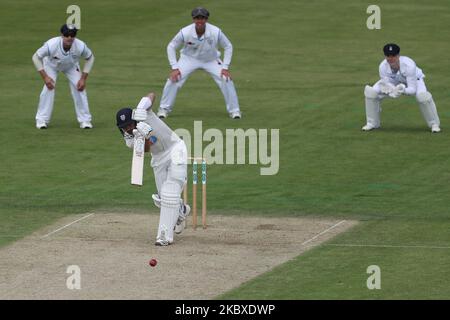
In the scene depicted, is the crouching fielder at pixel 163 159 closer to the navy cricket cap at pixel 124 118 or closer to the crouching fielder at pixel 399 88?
the navy cricket cap at pixel 124 118

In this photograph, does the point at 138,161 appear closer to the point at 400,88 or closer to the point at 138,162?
the point at 138,162

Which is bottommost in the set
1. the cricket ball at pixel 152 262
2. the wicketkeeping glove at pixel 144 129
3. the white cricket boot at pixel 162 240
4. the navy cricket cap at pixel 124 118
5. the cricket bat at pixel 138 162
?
the cricket ball at pixel 152 262

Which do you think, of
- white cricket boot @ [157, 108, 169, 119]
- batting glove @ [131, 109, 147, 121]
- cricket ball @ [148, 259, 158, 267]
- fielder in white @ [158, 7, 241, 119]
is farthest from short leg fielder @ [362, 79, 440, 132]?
cricket ball @ [148, 259, 158, 267]

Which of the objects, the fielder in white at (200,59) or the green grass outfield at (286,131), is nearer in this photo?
the green grass outfield at (286,131)

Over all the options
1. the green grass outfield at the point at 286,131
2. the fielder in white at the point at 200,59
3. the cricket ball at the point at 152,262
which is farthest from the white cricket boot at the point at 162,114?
the cricket ball at the point at 152,262

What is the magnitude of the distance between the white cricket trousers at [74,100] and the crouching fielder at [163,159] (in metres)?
7.95

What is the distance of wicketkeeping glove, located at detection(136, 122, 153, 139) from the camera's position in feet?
58.5

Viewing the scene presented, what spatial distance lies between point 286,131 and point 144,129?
28.2 feet

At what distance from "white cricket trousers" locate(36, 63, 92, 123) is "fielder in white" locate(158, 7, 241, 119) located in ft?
5.43

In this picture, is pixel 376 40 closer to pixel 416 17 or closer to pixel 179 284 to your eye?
pixel 416 17

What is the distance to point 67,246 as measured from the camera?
18.1 metres

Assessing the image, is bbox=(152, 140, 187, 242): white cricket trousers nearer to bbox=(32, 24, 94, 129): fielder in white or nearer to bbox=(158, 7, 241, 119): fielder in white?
bbox=(32, 24, 94, 129): fielder in white

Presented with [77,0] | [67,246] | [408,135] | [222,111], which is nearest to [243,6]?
[77,0]

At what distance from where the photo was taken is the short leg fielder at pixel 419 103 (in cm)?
2548
